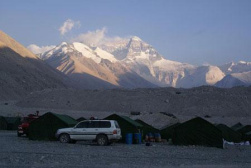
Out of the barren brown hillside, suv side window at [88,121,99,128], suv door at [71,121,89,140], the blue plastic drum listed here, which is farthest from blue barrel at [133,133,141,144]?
the barren brown hillside

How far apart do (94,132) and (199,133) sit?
616 cm

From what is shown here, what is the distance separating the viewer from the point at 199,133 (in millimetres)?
24016

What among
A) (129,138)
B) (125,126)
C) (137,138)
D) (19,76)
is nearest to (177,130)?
(137,138)

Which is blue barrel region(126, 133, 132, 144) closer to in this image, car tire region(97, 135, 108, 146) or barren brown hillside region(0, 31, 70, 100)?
car tire region(97, 135, 108, 146)

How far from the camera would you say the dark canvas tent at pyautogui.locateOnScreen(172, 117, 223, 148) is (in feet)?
77.6

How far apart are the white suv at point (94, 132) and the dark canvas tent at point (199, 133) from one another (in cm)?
406

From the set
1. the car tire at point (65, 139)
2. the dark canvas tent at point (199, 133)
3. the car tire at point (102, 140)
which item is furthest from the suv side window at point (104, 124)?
the dark canvas tent at point (199, 133)

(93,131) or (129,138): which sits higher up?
(93,131)

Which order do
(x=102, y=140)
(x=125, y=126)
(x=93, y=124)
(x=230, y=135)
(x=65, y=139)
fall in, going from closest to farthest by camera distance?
(x=102, y=140)
(x=93, y=124)
(x=65, y=139)
(x=125, y=126)
(x=230, y=135)

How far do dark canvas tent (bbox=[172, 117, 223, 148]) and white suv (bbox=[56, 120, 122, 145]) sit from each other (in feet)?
13.3

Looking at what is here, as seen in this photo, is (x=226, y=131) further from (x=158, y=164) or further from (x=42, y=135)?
(x=158, y=164)

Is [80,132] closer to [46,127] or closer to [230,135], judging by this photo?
[46,127]

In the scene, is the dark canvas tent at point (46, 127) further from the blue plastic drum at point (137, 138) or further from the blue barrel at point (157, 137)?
the blue barrel at point (157, 137)

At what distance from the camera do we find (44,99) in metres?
81.7
